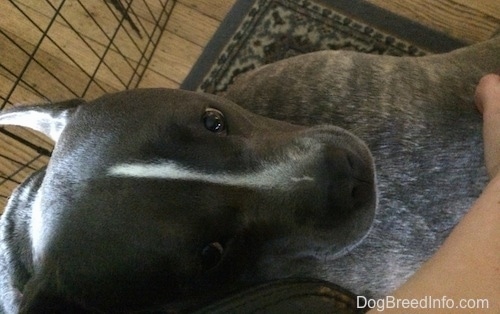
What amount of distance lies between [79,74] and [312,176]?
140 centimetres

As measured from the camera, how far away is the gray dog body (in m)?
1.04

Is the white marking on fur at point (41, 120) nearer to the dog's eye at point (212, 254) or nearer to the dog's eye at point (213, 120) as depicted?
the dog's eye at point (213, 120)

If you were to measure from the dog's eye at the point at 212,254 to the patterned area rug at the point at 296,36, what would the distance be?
1029mm

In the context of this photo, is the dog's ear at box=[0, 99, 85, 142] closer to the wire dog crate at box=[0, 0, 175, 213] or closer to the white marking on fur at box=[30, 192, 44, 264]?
the white marking on fur at box=[30, 192, 44, 264]

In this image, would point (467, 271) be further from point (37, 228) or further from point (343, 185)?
point (37, 228)

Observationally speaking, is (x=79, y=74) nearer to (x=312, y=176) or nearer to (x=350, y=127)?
(x=350, y=127)

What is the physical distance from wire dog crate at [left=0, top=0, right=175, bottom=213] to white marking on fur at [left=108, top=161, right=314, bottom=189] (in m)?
1.17

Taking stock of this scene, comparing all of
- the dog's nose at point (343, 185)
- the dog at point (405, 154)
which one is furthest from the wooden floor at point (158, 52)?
the dog's nose at point (343, 185)

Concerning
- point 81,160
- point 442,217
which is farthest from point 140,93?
point 442,217

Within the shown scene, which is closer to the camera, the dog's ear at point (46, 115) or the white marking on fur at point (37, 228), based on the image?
the white marking on fur at point (37, 228)

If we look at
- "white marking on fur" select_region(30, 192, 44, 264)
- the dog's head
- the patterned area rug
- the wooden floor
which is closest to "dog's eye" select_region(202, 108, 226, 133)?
the dog's head

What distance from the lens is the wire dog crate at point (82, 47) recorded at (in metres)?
2.16

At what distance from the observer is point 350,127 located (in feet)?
4.74

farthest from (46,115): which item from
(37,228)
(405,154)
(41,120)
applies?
(405,154)
